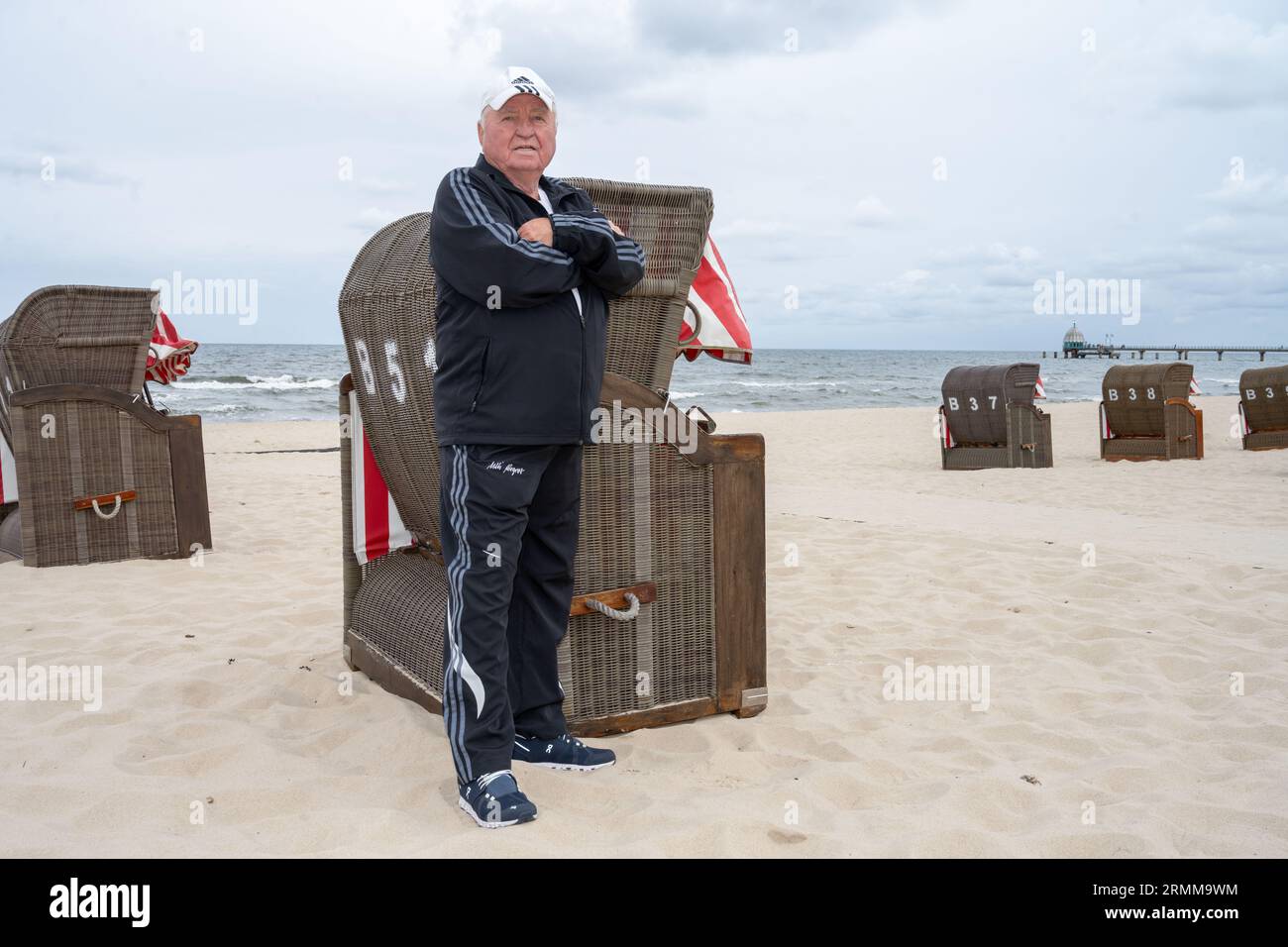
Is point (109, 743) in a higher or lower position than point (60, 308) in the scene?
lower

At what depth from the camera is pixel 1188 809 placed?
264 centimetres

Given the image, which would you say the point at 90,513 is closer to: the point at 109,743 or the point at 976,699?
the point at 109,743

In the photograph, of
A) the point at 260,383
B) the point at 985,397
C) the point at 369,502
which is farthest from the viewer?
the point at 260,383

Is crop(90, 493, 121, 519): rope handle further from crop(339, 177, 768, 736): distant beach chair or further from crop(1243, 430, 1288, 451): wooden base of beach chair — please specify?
crop(1243, 430, 1288, 451): wooden base of beach chair

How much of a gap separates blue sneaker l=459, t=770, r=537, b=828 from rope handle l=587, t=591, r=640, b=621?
636 mm

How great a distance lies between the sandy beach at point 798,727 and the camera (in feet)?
8.21

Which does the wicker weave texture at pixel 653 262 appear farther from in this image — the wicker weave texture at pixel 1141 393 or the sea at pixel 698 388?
the sea at pixel 698 388

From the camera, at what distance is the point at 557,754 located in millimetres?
2922

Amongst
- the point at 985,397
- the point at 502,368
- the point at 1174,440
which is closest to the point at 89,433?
the point at 502,368

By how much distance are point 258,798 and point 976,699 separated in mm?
2528

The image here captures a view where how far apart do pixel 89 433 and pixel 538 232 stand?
4.78 metres

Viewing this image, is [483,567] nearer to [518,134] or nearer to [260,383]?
[518,134]
